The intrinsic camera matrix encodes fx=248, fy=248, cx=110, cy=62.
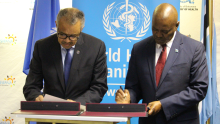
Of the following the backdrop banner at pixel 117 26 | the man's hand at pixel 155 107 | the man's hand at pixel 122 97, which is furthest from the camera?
the backdrop banner at pixel 117 26

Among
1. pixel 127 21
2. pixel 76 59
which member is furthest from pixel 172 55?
pixel 127 21

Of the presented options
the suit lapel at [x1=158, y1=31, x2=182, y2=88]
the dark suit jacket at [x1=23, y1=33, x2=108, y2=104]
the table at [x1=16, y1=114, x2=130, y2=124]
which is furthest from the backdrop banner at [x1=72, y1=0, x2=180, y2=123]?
the table at [x1=16, y1=114, x2=130, y2=124]

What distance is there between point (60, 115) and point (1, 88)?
2.84 m

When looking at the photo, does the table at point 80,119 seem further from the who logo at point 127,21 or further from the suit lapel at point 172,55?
the who logo at point 127,21

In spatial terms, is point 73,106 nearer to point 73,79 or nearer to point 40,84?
point 73,79

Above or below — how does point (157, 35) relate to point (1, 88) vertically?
above

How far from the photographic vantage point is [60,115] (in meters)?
1.67

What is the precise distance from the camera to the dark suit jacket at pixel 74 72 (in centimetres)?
222

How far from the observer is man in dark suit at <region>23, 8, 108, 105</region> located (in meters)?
2.17

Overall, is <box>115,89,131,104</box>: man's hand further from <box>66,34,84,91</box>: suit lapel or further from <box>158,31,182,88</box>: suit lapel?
<box>66,34,84,91</box>: suit lapel

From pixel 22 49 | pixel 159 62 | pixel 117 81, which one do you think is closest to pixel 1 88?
pixel 22 49

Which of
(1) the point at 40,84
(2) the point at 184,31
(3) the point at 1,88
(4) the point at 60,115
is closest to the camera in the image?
(4) the point at 60,115

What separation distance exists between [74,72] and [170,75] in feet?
2.76

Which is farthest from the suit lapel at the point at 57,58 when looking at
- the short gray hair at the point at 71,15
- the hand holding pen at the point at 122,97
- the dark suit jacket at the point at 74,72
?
the hand holding pen at the point at 122,97
